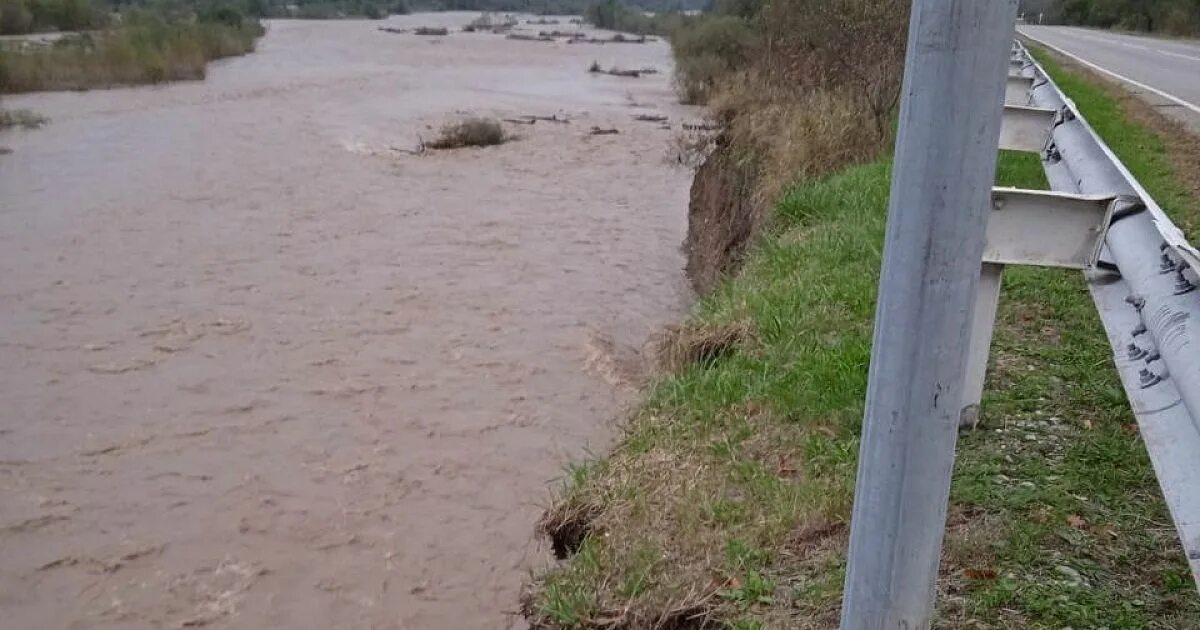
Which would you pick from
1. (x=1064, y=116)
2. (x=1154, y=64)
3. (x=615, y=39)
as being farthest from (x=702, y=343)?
(x=615, y=39)

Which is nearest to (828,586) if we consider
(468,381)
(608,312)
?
(468,381)

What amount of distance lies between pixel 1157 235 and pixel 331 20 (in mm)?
74880

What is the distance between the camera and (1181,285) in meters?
2.25

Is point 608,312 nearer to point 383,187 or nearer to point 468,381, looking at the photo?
point 468,381

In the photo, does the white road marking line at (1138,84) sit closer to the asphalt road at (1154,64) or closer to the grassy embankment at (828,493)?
Result: the asphalt road at (1154,64)

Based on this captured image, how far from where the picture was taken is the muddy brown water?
570 cm

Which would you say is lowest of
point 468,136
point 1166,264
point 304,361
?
point 304,361

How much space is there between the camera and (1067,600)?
2512 mm

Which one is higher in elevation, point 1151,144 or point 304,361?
point 1151,144

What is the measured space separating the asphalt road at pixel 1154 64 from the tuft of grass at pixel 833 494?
26.5ft

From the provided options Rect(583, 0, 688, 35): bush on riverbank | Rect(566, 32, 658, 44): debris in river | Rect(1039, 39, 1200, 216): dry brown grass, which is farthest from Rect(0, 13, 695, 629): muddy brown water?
Rect(583, 0, 688, 35): bush on riverbank

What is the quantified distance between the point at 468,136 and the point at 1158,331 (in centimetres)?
1815

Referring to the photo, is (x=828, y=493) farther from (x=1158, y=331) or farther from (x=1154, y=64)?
(x=1154, y=64)

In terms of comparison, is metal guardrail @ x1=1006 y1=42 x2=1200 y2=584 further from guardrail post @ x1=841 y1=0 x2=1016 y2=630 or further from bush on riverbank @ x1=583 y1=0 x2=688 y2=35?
bush on riverbank @ x1=583 y1=0 x2=688 y2=35
